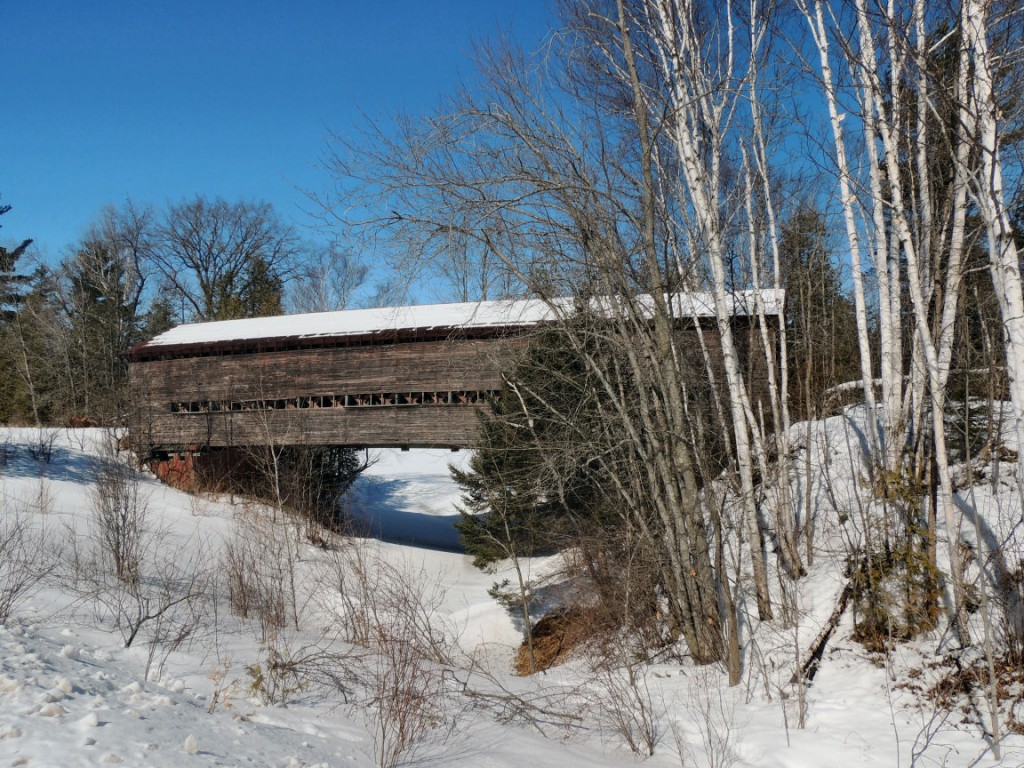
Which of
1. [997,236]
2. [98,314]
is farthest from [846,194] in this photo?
[98,314]

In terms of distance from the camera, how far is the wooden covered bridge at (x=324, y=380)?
13.6 meters

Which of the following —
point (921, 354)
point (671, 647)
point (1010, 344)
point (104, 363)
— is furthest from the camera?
point (104, 363)

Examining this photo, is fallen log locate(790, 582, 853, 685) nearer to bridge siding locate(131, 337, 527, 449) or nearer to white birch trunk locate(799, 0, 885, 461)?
white birch trunk locate(799, 0, 885, 461)

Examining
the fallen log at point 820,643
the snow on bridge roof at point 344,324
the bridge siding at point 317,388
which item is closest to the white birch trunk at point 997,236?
the fallen log at point 820,643

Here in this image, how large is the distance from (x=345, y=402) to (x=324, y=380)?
0.68 metres

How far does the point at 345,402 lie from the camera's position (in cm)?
1475

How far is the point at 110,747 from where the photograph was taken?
3.03 meters

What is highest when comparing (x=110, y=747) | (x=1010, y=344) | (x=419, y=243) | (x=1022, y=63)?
(x=1022, y=63)

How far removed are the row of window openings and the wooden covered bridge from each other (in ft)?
0.08

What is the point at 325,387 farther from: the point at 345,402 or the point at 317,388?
the point at 345,402

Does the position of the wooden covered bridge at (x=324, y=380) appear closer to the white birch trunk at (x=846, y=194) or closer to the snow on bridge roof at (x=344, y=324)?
the snow on bridge roof at (x=344, y=324)

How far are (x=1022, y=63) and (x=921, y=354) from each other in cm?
247

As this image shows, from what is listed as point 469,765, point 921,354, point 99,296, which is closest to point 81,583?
point 469,765

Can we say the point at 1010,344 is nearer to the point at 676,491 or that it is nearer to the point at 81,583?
the point at 676,491
